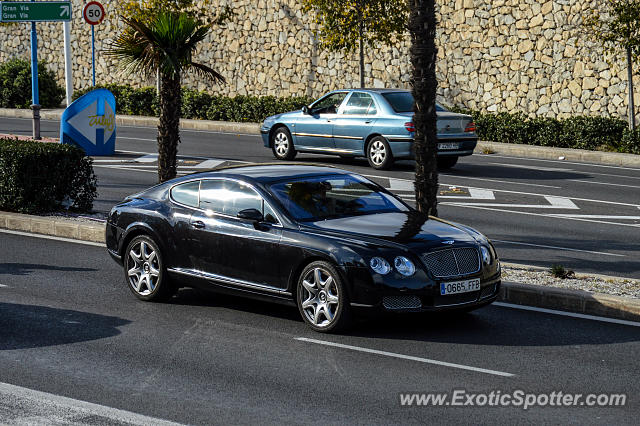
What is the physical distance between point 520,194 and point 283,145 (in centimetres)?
668

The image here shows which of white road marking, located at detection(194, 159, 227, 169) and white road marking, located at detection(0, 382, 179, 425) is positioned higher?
white road marking, located at detection(194, 159, 227, 169)

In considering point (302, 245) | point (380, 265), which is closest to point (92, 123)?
point (302, 245)

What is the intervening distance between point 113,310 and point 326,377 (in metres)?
3.09

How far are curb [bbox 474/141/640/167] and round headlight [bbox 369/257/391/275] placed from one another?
54.9 feet

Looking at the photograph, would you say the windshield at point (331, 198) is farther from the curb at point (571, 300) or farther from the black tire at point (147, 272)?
the black tire at point (147, 272)

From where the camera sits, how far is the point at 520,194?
62.5ft

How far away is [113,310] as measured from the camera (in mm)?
10180

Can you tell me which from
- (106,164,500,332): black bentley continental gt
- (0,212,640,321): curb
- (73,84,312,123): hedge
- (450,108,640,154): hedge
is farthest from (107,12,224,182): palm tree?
(73,84,312,123): hedge

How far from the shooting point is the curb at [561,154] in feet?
80.2

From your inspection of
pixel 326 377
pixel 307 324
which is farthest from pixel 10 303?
pixel 326 377

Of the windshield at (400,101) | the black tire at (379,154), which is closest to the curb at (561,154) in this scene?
the windshield at (400,101)

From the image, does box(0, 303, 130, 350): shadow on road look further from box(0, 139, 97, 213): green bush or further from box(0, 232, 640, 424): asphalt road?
box(0, 139, 97, 213): green bush

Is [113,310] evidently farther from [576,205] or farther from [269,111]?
[269,111]

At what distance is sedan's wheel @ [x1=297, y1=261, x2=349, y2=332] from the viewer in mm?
9062
